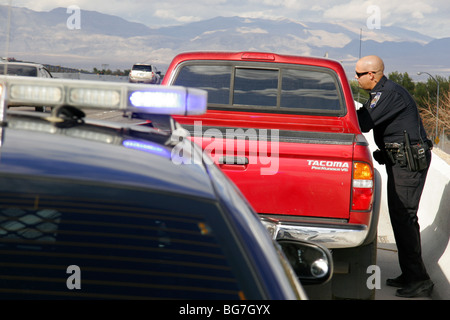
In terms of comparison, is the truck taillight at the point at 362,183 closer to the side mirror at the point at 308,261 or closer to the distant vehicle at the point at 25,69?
the side mirror at the point at 308,261

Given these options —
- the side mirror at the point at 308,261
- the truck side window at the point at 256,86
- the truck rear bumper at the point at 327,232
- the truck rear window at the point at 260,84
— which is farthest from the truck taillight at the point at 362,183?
the side mirror at the point at 308,261

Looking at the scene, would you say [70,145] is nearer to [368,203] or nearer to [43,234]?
[43,234]

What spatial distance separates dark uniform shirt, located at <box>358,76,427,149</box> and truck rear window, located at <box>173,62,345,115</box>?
29.8 inches

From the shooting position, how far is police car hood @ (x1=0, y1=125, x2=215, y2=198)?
2.06 metres

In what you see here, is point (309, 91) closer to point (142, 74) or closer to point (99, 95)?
point (99, 95)

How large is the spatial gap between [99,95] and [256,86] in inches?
199

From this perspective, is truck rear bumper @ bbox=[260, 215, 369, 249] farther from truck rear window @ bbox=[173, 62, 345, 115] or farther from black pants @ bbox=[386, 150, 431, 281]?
truck rear window @ bbox=[173, 62, 345, 115]

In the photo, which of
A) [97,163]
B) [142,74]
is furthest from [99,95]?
[142,74]

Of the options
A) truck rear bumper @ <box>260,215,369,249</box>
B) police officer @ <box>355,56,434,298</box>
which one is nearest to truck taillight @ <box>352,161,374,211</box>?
truck rear bumper @ <box>260,215,369,249</box>

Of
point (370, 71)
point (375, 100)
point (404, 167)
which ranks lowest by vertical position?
point (404, 167)

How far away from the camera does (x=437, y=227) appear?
299 inches

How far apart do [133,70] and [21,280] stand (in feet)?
205

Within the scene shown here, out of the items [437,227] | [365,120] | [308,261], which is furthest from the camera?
[437,227]
